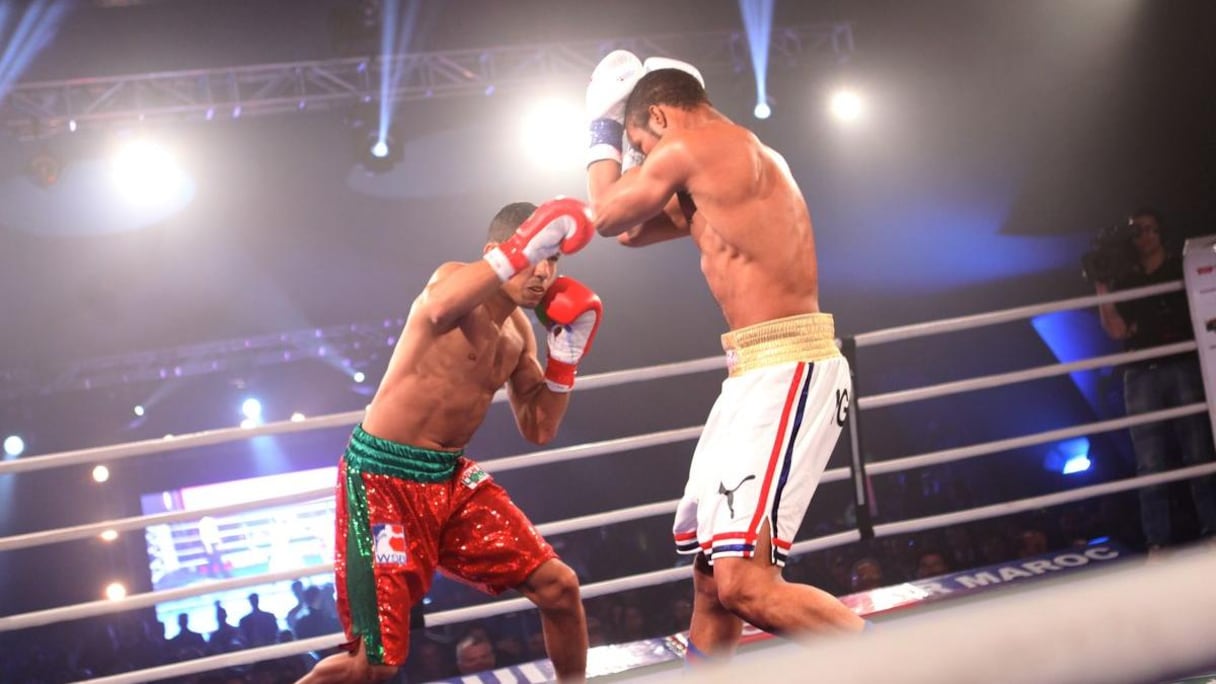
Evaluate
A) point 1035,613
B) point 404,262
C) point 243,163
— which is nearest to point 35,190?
point 243,163

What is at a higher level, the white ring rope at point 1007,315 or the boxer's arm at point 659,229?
the boxer's arm at point 659,229

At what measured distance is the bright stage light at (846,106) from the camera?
9.66 metres

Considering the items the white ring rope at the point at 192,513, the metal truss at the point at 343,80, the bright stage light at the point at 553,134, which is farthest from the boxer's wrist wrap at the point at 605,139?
the bright stage light at the point at 553,134

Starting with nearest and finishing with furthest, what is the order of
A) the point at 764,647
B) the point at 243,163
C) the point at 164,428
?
the point at 764,647
the point at 243,163
the point at 164,428

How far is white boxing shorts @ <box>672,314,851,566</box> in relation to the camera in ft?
7.26

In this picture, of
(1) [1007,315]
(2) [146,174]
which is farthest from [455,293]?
(2) [146,174]

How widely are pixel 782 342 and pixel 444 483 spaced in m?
0.93

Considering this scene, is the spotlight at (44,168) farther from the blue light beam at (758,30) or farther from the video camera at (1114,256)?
the video camera at (1114,256)

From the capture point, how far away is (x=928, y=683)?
1.65 ft

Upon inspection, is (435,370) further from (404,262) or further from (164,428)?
(164,428)

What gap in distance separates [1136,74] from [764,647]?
7.51m

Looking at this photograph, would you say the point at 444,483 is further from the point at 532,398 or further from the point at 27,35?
the point at 27,35

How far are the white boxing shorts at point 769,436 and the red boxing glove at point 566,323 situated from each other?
19.1 inches

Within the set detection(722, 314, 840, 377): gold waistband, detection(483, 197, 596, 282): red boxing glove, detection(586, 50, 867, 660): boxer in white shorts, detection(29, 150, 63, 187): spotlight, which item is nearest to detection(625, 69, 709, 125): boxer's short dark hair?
detection(586, 50, 867, 660): boxer in white shorts
